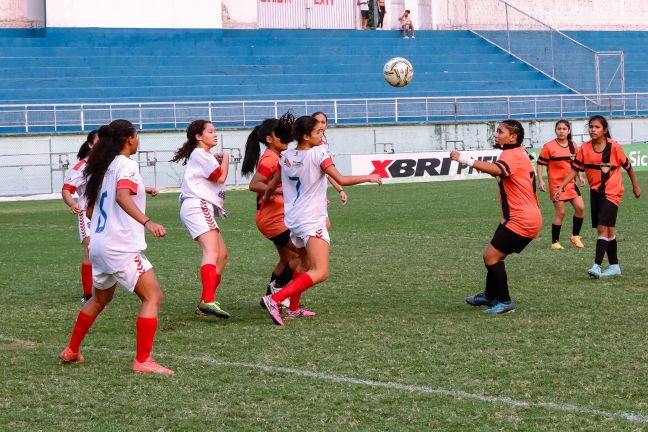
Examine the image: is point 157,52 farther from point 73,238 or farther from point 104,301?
point 104,301

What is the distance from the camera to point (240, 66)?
38.8 meters

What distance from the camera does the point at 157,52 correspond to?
38875 mm

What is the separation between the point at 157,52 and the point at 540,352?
107ft

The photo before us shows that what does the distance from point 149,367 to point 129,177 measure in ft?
4.10

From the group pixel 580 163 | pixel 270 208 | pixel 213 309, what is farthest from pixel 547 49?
pixel 213 309

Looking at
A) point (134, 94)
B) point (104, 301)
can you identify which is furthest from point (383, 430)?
point (134, 94)

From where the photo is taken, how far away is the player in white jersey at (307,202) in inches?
364

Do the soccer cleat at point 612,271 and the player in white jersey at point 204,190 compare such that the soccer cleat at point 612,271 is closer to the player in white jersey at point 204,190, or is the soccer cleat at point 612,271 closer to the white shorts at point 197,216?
the player in white jersey at point 204,190

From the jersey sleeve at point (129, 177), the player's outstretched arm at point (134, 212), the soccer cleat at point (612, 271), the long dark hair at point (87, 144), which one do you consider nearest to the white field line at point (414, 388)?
the player's outstretched arm at point (134, 212)

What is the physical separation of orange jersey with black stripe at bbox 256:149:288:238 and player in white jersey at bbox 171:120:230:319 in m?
0.40

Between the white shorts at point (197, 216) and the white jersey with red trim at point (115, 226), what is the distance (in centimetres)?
239

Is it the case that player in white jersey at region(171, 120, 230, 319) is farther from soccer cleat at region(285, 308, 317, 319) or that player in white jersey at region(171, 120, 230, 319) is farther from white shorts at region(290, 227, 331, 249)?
white shorts at region(290, 227, 331, 249)

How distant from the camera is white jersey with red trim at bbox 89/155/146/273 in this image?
290 inches

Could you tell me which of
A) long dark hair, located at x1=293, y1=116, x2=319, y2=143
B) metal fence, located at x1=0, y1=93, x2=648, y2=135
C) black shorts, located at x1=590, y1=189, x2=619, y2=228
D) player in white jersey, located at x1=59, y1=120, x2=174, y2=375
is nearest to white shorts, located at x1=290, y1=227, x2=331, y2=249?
long dark hair, located at x1=293, y1=116, x2=319, y2=143
